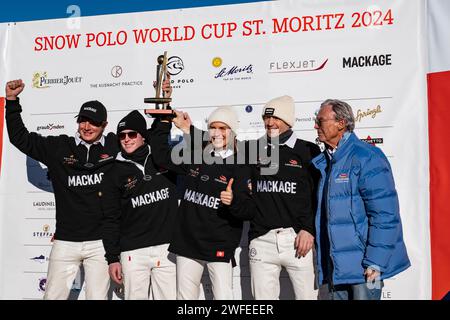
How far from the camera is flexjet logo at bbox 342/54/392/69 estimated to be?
14.5 ft

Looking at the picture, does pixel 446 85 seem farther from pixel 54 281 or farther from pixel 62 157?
pixel 54 281

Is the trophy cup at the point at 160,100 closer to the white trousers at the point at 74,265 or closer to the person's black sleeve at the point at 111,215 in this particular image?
the person's black sleeve at the point at 111,215

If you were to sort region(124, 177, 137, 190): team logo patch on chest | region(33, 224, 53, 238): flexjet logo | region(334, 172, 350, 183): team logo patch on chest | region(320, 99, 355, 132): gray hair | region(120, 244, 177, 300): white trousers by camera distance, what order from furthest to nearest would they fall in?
region(33, 224, 53, 238): flexjet logo → region(124, 177, 137, 190): team logo patch on chest → region(120, 244, 177, 300): white trousers → region(320, 99, 355, 132): gray hair → region(334, 172, 350, 183): team logo patch on chest

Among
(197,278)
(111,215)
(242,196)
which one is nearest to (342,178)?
(242,196)

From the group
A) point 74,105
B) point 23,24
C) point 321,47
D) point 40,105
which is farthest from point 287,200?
point 23,24

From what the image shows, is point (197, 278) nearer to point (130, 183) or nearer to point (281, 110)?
point (130, 183)

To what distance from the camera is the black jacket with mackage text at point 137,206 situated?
4.18 meters

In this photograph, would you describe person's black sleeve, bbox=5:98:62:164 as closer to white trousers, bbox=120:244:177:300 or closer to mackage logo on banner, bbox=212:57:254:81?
white trousers, bbox=120:244:177:300

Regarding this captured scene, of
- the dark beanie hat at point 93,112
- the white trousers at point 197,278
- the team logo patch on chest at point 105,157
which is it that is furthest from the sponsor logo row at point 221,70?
the white trousers at point 197,278

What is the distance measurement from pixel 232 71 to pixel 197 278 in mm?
1799

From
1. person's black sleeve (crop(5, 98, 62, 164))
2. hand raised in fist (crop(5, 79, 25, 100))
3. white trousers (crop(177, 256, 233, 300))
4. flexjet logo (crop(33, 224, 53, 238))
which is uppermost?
hand raised in fist (crop(5, 79, 25, 100))

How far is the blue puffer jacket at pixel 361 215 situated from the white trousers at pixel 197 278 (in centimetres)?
85

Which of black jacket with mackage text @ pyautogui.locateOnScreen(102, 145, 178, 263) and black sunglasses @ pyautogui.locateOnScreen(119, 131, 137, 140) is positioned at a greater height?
black sunglasses @ pyautogui.locateOnScreen(119, 131, 137, 140)

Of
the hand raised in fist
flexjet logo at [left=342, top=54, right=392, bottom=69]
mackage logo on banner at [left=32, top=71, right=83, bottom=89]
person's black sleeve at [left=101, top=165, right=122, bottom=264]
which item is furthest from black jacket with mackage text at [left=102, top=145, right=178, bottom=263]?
flexjet logo at [left=342, top=54, right=392, bottom=69]
